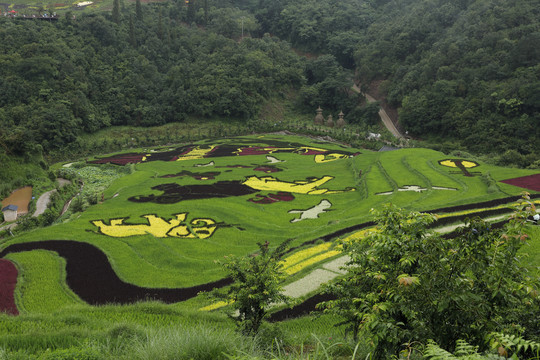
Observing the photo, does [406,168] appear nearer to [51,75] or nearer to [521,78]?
[521,78]

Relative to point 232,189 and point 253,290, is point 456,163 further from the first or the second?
point 253,290

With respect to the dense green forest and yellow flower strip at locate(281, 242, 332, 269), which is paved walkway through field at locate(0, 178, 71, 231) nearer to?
the dense green forest

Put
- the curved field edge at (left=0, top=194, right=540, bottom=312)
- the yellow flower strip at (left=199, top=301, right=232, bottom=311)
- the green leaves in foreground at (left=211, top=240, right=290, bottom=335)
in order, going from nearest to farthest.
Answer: the green leaves in foreground at (left=211, top=240, right=290, bottom=335) → the yellow flower strip at (left=199, top=301, right=232, bottom=311) → the curved field edge at (left=0, top=194, right=540, bottom=312)

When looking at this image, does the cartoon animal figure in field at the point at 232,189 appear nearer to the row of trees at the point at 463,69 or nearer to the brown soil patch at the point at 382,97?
the row of trees at the point at 463,69

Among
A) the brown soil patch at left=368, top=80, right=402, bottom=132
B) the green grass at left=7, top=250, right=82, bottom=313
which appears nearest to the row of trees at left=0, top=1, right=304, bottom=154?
the brown soil patch at left=368, top=80, right=402, bottom=132

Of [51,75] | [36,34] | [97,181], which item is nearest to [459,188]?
[97,181]

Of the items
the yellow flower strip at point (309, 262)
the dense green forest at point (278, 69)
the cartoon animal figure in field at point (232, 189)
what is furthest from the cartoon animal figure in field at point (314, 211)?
the dense green forest at point (278, 69)

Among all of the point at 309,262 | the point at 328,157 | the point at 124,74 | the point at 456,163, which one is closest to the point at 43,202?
the point at 309,262
